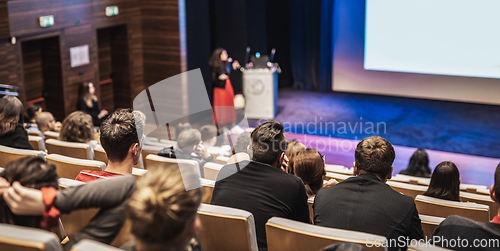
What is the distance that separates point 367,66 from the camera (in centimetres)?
960

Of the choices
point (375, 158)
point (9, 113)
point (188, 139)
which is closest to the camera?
point (375, 158)

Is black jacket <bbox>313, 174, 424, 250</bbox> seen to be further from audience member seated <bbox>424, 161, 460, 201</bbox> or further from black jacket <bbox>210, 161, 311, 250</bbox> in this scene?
audience member seated <bbox>424, 161, 460, 201</bbox>

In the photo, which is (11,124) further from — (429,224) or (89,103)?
(89,103)

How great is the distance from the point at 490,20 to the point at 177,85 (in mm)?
5517

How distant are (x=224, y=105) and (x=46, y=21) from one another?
2946 mm

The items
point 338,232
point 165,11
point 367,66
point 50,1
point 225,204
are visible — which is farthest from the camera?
point 367,66

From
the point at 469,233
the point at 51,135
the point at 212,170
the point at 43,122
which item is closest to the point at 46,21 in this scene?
the point at 43,122

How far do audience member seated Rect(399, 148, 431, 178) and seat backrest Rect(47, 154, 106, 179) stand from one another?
3344mm

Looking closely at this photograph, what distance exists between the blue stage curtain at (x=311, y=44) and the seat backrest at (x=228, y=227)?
8443 millimetres

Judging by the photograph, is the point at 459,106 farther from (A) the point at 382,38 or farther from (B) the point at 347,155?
(B) the point at 347,155

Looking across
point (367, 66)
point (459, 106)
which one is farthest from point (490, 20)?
point (367, 66)

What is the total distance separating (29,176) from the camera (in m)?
1.52

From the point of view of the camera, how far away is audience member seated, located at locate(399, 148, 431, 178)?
488cm

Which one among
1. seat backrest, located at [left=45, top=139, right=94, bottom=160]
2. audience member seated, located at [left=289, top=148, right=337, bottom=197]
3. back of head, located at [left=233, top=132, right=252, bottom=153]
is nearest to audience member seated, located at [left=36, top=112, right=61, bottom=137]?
seat backrest, located at [left=45, top=139, right=94, bottom=160]
